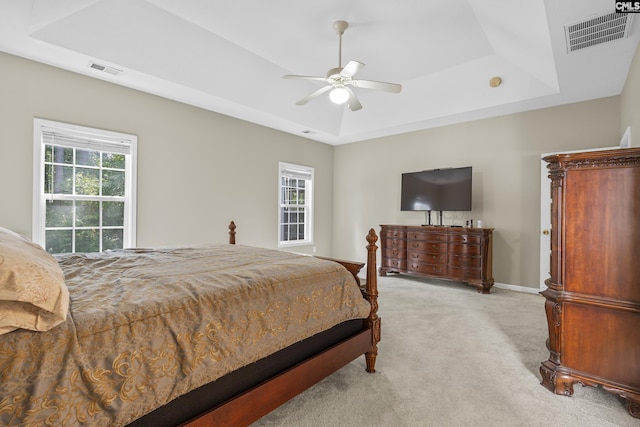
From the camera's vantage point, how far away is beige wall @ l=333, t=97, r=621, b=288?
4.29 metres

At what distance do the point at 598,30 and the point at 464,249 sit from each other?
2988 millimetres

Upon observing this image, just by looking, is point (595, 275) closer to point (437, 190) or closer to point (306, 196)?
point (437, 190)

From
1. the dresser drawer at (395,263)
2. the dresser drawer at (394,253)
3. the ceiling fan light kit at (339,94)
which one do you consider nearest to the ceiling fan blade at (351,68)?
the ceiling fan light kit at (339,94)

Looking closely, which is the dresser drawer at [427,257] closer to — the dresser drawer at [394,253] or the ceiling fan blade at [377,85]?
the dresser drawer at [394,253]

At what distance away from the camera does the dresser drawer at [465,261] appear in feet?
15.2

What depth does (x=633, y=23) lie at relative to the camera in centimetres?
260

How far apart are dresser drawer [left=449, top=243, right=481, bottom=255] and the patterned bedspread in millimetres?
3271

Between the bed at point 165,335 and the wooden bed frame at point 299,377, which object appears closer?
the bed at point 165,335

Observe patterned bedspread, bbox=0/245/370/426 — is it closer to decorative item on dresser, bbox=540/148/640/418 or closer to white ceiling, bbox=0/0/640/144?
decorative item on dresser, bbox=540/148/640/418

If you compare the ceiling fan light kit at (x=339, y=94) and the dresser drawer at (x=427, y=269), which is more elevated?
the ceiling fan light kit at (x=339, y=94)

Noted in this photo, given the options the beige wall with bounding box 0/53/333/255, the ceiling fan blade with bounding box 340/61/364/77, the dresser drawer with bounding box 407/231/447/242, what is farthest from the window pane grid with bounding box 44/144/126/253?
the dresser drawer with bounding box 407/231/447/242

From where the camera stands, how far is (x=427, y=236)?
5129mm

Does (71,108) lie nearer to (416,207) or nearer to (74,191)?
(74,191)

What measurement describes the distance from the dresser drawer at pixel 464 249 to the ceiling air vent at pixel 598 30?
273cm
